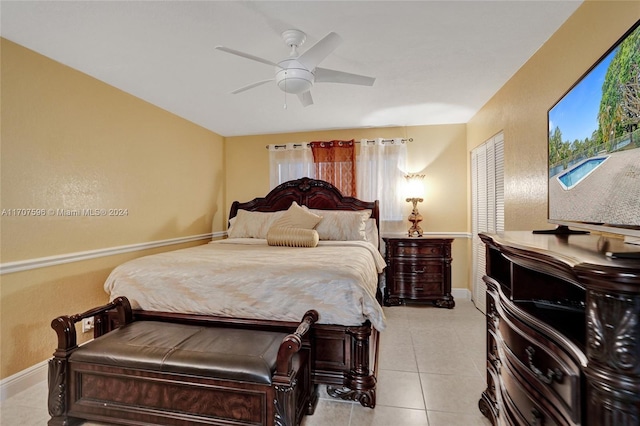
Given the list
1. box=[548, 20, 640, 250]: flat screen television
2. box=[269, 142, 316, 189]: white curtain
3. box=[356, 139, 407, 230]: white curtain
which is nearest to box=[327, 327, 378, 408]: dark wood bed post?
box=[548, 20, 640, 250]: flat screen television

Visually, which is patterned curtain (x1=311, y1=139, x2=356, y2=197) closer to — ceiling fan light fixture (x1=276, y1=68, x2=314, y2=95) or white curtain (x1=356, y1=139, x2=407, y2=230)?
white curtain (x1=356, y1=139, x2=407, y2=230)

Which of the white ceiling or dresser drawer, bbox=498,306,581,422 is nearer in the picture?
dresser drawer, bbox=498,306,581,422

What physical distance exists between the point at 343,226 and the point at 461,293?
206cm

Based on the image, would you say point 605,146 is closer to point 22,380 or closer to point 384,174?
point 384,174

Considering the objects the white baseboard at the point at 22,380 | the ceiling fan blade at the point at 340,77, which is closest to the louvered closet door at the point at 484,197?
the ceiling fan blade at the point at 340,77

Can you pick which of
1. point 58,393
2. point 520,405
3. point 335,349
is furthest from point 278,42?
point 58,393

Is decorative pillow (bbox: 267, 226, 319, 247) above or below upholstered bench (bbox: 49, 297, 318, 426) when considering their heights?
above

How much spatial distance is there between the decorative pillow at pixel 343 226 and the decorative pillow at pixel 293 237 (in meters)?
0.34

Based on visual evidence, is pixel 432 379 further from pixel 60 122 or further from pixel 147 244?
pixel 60 122

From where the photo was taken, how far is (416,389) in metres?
2.07

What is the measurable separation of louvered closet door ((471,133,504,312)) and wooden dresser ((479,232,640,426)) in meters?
1.90

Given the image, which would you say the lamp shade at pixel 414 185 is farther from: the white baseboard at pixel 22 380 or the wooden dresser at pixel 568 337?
the white baseboard at pixel 22 380

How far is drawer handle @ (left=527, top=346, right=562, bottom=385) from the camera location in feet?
2.99

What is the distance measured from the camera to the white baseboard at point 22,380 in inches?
79.5
